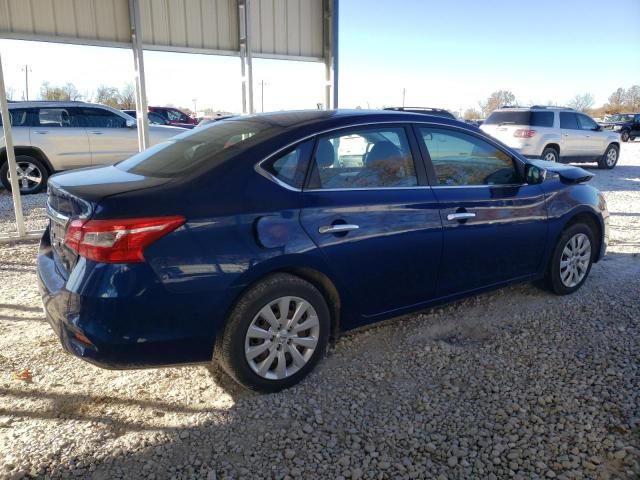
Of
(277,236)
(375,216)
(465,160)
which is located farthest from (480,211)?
(277,236)

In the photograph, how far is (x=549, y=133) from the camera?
14.2m

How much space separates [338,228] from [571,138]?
554 inches

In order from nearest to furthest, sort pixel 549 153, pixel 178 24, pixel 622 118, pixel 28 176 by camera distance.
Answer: pixel 178 24, pixel 28 176, pixel 549 153, pixel 622 118

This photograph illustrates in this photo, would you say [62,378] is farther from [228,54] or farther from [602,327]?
[228,54]

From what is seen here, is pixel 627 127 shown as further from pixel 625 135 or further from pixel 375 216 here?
pixel 375 216

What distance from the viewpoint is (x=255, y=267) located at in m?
2.77

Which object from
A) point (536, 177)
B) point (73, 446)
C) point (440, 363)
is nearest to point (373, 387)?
point (440, 363)

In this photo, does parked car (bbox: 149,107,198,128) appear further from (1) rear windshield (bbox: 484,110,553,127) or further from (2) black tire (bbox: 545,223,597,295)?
(2) black tire (bbox: 545,223,597,295)

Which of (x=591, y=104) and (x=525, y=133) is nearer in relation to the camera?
(x=525, y=133)

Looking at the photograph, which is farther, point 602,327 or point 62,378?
Answer: point 602,327

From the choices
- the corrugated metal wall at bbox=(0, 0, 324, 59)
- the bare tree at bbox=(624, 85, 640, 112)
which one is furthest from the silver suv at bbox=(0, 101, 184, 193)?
the bare tree at bbox=(624, 85, 640, 112)

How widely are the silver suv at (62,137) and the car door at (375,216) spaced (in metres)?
8.78

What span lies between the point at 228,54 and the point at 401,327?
554 cm

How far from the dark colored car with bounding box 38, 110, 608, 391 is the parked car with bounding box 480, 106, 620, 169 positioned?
10747 millimetres
